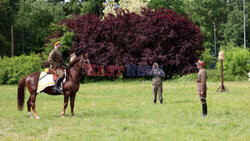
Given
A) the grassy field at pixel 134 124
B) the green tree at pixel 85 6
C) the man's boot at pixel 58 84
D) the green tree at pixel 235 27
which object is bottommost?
the grassy field at pixel 134 124

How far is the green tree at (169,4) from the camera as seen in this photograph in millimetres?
61156

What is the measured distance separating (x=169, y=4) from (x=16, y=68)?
4047 centimetres

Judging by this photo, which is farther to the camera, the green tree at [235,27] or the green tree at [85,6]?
the green tree at [235,27]

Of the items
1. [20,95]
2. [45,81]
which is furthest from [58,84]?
[20,95]

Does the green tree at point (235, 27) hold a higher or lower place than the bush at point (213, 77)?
higher

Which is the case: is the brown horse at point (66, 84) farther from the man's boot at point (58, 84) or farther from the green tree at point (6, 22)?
the green tree at point (6, 22)

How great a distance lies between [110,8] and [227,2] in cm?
2853

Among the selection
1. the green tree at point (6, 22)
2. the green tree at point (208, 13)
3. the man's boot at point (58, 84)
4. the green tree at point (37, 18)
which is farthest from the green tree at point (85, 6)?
the man's boot at point (58, 84)

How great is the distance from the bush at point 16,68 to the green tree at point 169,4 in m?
32.9

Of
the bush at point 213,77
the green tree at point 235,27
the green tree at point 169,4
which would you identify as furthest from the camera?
the green tree at point 169,4

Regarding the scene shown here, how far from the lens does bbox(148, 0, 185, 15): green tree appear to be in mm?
61156

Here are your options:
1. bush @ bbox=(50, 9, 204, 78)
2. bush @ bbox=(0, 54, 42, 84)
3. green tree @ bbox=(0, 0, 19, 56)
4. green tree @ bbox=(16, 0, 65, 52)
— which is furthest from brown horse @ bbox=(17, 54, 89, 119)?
green tree @ bbox=(16, 0, 65, 52)

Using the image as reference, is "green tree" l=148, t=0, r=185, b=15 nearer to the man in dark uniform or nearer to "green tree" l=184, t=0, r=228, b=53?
"green tree" l=184, t=0, r=228, b=53

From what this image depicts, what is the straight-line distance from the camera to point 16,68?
31.5 meters
